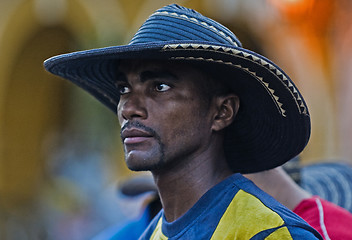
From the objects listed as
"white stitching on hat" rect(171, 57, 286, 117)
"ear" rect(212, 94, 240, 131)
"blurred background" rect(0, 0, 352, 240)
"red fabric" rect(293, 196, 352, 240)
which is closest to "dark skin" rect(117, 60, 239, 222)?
"ear" rect(212, 94, 240, 131)

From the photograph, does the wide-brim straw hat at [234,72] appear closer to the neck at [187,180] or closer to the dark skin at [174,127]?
the dark skin at [174,127]

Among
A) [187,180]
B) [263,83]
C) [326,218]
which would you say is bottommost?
[326,218]

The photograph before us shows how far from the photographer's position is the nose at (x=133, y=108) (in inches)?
103

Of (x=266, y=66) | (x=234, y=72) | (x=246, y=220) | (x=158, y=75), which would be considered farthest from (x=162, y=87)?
(x=246, y=220)

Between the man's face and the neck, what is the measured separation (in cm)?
3

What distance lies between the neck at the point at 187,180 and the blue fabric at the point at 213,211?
5cm

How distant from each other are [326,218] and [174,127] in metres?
1.02

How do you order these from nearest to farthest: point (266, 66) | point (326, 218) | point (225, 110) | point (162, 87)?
point (266, 66) < point (162, 87) < point (225, 110) < point (326, 218)

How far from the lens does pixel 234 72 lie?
2666 mm

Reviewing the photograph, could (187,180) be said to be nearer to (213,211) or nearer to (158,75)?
(213,211)

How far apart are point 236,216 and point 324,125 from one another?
8.28 meters

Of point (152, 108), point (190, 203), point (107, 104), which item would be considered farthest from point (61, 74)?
point (190, 203)

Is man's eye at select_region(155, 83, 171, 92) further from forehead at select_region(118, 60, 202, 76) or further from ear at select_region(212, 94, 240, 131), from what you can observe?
ear at select_region(212, 94, 240, 131)

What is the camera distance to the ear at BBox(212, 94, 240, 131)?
2.74 m
